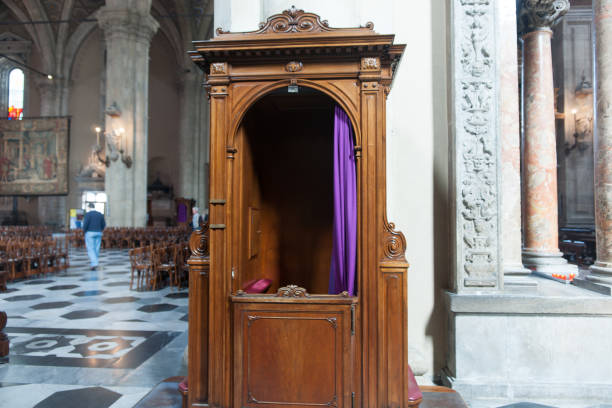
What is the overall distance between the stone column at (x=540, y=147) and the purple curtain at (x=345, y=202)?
10.4 ft

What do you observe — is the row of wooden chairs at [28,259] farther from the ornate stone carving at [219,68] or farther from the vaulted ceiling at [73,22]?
the vaulted ceiling at [73,22]

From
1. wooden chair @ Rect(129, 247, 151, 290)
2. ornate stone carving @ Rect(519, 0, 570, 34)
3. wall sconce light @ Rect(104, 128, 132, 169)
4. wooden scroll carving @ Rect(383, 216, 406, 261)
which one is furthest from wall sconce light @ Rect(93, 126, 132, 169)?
wooden scroll carving @ Rect(383, 216, 406, 261)

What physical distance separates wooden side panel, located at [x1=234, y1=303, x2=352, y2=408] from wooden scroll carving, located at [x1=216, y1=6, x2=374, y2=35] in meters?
1.86

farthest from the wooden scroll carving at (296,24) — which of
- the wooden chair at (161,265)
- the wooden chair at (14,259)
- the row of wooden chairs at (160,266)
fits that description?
the wooden chair at (14,259)

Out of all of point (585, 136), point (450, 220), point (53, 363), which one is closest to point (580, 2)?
point (585, 136)

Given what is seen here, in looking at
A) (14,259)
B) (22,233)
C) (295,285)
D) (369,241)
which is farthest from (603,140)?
(22,233)

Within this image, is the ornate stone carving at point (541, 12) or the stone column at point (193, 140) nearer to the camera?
the ornate stone carving at point (541, 12)

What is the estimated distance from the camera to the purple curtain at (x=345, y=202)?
Result: 2561 mm

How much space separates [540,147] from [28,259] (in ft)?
32.8

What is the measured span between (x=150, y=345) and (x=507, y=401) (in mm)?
3541

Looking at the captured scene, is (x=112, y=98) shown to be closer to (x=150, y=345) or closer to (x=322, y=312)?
(x=150, y=345)

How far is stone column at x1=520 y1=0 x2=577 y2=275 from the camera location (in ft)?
14.9

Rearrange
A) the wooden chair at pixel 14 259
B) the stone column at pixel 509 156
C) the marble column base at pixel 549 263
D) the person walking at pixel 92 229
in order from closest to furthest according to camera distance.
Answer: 1. the stone column at pixel 509 156
2. the marble column base at pixel 549 263
3. the wooden chair at pixel 14 259
4. the person walking at pixel 92 229

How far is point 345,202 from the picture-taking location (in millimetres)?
2598
